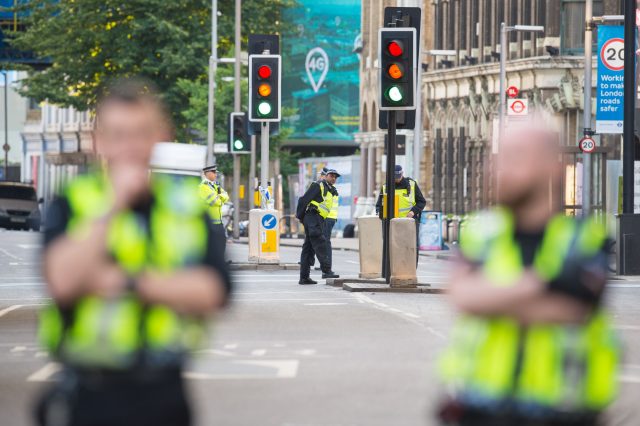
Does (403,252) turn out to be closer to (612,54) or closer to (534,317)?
(612,54)

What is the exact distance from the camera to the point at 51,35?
7138 centimetres

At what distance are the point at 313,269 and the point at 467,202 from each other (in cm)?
2849

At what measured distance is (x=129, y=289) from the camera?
586 cm

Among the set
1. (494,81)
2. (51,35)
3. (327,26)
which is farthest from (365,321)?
(327,26)

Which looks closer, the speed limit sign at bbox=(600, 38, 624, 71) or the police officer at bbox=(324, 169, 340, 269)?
the police officer at bbox=(324, 169, 340, 269)

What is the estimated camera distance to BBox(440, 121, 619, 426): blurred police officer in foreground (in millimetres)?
5816

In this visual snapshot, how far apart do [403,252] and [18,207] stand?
49.6 meters

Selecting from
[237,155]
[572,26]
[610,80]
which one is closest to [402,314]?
[610,80]

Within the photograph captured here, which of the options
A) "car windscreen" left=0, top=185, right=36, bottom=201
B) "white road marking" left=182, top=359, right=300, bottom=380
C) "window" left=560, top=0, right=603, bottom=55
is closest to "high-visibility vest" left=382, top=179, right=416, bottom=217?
"white road marking" left=182, top=359, right=300, bottom=380

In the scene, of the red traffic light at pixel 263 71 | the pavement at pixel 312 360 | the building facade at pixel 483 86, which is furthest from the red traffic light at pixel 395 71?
the building facade at pixel 483 86

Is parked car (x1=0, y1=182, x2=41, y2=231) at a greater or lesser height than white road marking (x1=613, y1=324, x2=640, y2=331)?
greater

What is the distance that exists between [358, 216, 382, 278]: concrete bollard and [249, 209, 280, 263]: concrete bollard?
20.7 ft

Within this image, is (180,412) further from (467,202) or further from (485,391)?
(467,202)

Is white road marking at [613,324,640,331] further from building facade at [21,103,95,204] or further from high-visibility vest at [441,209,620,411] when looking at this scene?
building facade at [21,103,95,204]
